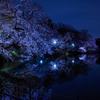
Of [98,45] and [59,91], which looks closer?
[59,91]

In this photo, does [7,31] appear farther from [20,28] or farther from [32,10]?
[32,10]

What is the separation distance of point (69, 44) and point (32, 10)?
3124 cm

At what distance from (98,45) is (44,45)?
58.6 meters

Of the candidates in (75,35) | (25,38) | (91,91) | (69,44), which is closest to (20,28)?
(25,38)

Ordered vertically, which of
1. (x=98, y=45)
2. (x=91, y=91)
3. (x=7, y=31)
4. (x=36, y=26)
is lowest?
(x=91, y=91)

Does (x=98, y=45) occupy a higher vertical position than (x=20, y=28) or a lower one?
higher

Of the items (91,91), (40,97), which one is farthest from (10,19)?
(91,91)

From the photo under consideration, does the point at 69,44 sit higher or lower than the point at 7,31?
higher

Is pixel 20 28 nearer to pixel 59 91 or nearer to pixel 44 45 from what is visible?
pixel 44 45

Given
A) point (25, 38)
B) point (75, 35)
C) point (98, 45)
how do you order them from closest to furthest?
point (25, 38) < point (75, 35) < point (98, 45)

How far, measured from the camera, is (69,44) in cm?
4247

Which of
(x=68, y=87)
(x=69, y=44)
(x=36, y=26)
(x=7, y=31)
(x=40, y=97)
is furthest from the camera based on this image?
(x=69, y=44)

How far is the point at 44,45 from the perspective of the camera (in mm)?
12992

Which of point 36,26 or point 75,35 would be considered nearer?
point 36,26
